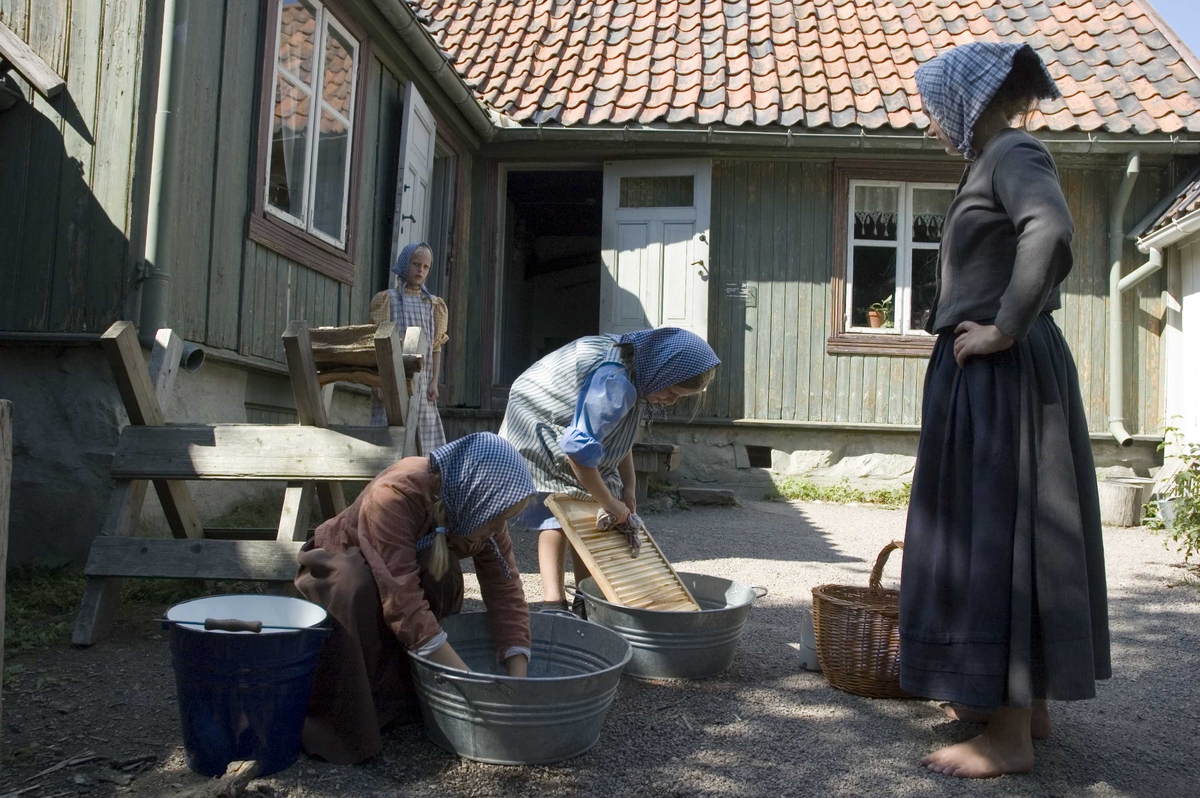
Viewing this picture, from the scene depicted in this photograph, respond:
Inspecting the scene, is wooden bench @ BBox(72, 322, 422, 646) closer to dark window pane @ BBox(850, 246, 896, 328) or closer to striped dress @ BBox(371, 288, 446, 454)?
striped dress @ BBox(371, 288, 446, 454)

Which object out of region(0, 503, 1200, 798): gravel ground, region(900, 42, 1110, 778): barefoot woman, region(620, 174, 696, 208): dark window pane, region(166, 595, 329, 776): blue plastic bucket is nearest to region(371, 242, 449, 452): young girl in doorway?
region(0, 503, 1200, 798): gravel ground

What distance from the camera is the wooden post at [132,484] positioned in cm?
340

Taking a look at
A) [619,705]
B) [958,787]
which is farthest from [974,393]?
[619,705]

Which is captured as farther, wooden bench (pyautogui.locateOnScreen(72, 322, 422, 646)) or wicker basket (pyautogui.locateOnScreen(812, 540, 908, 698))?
wooden bench (pyautogui.locateOnScreen(72, 322, 422, 646))

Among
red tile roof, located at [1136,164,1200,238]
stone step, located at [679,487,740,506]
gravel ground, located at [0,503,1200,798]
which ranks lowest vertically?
gravel ground, located at [0,503,1200,798]

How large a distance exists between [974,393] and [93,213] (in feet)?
13.4

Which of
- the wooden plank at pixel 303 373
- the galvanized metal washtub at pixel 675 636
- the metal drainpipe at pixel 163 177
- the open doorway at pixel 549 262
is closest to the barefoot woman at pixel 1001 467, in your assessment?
the galvanized metal washtub at pixel 675 636

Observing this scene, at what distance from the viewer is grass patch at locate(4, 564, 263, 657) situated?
11.4 feet

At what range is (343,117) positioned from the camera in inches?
253

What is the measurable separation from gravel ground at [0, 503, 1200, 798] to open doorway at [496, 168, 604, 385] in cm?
794

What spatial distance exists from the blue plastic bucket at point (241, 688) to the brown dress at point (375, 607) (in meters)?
0.10

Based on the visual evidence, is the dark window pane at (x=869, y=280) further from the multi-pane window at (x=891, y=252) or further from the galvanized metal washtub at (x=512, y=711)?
the galvanized metal washtub at (x=512, y=711)

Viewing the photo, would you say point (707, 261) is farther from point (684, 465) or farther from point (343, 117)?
point (343, 117)

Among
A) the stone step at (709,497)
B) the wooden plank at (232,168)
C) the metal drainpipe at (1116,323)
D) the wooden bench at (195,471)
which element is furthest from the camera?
the metal drainpipe at (1116,323)
